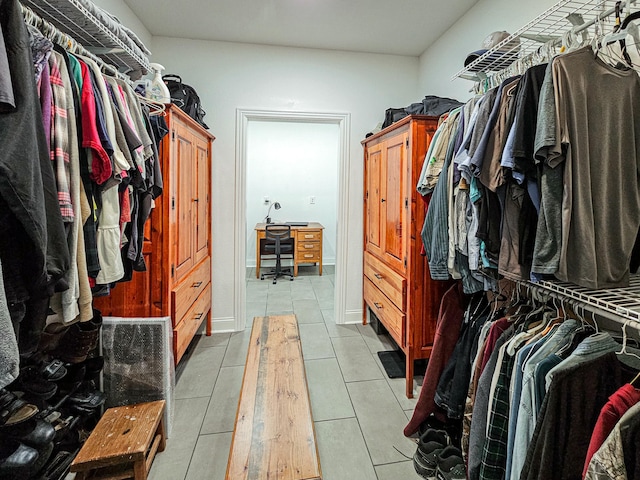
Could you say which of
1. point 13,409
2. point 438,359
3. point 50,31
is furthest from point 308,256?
point 50,31

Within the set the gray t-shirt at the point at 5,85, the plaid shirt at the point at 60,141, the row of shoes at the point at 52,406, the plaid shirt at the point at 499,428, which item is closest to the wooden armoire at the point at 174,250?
the row of shoes at the point at 52,406

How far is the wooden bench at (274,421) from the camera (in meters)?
1.21

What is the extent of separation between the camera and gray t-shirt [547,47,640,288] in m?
1.01

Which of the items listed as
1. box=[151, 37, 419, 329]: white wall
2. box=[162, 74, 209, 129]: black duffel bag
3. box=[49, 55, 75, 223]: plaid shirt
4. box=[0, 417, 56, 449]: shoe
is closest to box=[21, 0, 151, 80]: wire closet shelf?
box=[49, 55, 75, 223]: plaid shirt

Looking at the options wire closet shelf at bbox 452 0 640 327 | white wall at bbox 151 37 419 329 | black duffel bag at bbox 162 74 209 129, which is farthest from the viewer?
white wall at bbox 151 37 419 329

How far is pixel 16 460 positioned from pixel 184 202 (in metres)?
1.52

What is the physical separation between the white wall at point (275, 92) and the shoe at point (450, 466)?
185cm

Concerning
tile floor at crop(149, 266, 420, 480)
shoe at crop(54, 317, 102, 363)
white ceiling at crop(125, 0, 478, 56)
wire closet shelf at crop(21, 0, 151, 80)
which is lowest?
tile floor at crop(149, 266, 420, 480)

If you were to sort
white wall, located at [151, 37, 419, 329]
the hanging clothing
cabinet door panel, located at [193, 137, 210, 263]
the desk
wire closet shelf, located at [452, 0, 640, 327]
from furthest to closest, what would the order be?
1. the desk
2. white wall, located at [151, 37, 419, 329]
3. cabinet door panel, located at [193, 137, 210, 263]
4. the hanging clothing
5. wire closet shelf, located at [452, 0, 640, 327]

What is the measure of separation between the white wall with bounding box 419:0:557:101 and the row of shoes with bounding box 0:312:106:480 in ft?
9.58

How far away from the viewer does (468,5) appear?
8.04 feet

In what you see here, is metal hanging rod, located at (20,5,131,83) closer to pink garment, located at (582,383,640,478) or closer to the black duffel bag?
the black duffel bag

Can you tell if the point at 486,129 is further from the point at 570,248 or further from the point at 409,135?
the point at 409,135

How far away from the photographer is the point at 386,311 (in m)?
2.61
